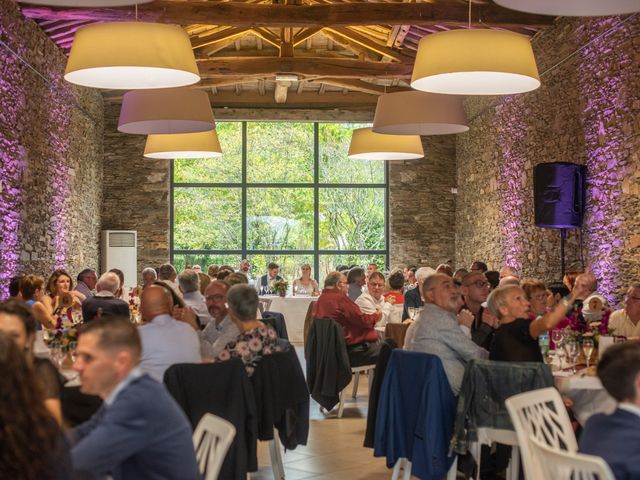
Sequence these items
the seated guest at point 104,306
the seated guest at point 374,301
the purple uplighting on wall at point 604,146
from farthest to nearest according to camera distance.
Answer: the purple uplighting on wall at point 604,146
the seated guest at point 374,301
the seated guest at point 104,306

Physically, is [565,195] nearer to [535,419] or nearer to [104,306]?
[104,306]

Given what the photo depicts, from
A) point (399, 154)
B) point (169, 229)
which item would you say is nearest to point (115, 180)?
point (169, 229)

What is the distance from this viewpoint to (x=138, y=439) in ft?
8.88

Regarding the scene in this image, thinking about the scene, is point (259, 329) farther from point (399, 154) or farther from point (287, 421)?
point (399, 154)

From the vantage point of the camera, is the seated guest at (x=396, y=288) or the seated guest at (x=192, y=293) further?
the seated guest at (x=396, y=288)

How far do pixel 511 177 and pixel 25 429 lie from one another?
42.3 ft

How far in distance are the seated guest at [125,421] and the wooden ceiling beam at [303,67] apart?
40.7ft

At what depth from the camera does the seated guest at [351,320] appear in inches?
333

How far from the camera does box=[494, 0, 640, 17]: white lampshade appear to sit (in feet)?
18.7

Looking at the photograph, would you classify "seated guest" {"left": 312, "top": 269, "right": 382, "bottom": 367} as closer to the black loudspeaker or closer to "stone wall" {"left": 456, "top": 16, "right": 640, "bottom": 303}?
"stone wall" {"left": 456, "top": 16, "right": 640, "bottom": 303}

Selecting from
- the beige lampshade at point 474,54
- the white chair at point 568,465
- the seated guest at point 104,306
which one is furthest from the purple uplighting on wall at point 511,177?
the white chair at point 568,465

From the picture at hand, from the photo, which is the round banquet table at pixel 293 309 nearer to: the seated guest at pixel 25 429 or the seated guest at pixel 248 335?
the seated guest at pixel 248 335

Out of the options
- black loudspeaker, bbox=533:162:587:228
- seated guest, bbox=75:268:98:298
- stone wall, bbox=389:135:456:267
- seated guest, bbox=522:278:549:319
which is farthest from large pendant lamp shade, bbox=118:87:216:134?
stone wall, bbox=389:135:456:267

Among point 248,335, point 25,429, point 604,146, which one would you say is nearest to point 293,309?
point 604,146
